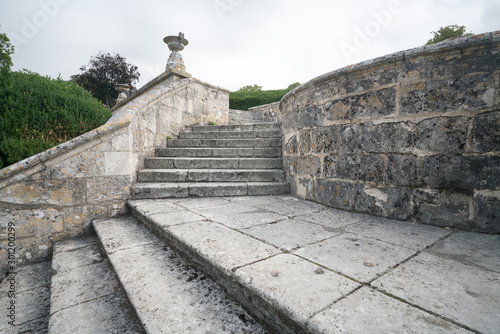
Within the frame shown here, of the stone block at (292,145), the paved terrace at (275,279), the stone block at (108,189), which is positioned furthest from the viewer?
the stone block at (292,145)

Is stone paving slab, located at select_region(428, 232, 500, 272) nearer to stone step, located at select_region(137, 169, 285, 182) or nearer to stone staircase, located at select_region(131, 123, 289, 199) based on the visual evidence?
stone staircase, located at select_region(131, 123, 289, 199)

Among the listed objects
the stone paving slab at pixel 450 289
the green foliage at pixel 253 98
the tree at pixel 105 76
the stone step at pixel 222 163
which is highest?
the tree at pixel 105 76

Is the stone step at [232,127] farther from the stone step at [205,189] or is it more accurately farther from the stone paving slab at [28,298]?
the stone paving slab at [28,298]

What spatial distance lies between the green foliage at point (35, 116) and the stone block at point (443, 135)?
4.59 m

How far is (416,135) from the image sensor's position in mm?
2164

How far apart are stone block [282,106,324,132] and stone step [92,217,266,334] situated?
225 centimetres

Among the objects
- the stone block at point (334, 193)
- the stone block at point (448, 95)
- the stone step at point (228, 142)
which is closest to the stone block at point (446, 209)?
the stone block at point (334, 193)

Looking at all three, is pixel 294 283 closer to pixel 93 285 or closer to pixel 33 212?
pixel 93 285

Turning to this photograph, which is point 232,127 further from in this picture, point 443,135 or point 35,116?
point 443,135

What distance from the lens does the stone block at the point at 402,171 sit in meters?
2.19

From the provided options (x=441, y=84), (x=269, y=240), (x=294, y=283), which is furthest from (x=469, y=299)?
(x=441, y=84)

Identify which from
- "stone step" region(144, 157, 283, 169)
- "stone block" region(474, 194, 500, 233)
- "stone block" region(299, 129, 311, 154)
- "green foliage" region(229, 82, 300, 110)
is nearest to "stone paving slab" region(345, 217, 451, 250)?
"stone block" region(474, 194, 500, 233)

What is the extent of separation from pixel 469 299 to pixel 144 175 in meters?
3.82

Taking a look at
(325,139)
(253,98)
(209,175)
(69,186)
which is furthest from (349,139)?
(253,98)
